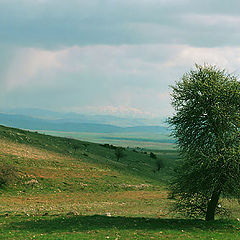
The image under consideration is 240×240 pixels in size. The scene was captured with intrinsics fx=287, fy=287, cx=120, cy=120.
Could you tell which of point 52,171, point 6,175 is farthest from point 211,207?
point 52,171

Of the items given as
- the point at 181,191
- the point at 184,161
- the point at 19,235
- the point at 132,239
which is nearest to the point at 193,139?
the point at 184,161

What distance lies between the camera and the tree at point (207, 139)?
921 inches

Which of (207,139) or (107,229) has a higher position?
(207,139)

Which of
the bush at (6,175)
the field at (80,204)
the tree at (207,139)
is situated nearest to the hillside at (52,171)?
the field at (80,204)

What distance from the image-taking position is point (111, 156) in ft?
393

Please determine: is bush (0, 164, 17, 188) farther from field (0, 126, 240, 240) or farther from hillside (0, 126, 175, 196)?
hillside (0, 126, 175, 196)

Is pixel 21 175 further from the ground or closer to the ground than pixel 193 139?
closer to the ground

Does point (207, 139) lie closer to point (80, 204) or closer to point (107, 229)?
point (107, 229)

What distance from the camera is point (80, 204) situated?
4303 centimetres

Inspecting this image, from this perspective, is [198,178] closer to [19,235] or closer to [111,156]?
[19,235]

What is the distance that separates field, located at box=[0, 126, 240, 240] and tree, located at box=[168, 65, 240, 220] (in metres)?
2.58

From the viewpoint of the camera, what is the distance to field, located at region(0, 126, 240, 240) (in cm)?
2059

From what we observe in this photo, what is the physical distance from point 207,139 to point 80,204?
24925 mm

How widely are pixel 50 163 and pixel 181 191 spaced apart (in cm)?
5393
